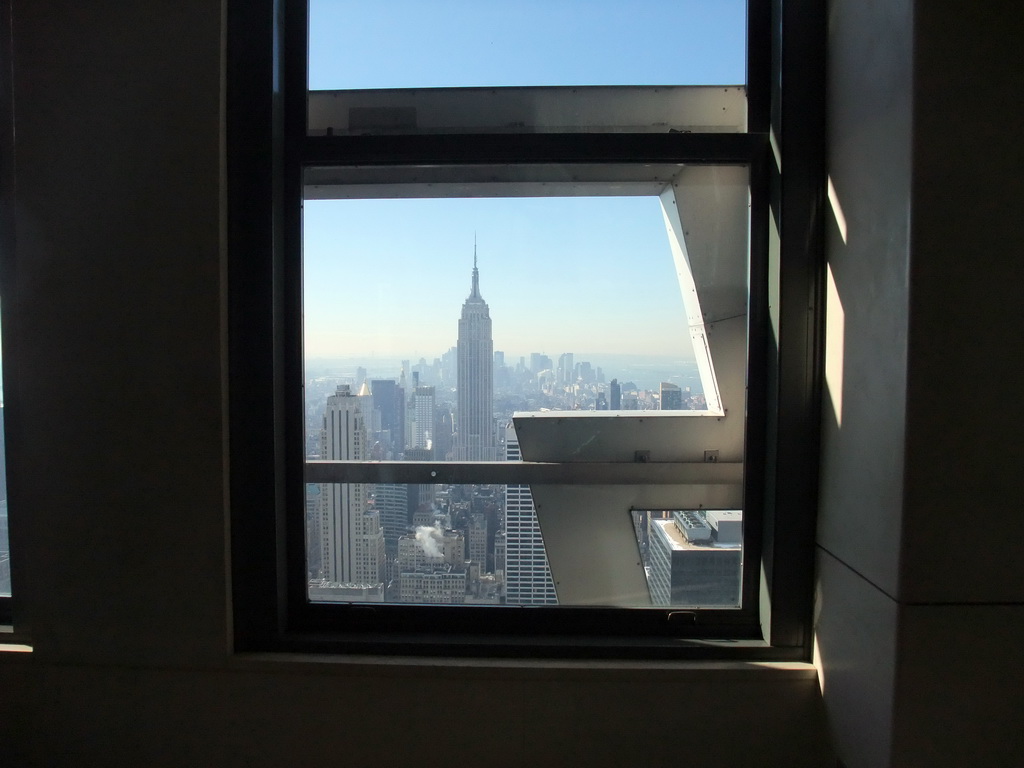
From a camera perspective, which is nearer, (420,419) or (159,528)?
→ (159,528)

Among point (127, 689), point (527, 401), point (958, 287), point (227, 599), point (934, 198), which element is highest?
point (934, 198)

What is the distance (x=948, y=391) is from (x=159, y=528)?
6.77 ft

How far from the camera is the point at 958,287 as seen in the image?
125 cm

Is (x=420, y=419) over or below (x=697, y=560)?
over

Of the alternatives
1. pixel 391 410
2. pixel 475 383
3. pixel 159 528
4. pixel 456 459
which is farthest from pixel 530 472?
pixel 159 528

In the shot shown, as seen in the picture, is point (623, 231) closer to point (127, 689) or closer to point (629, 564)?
point (629, 564)

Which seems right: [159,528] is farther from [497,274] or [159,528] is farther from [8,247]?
[497,274]

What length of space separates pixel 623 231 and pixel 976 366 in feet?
3.21

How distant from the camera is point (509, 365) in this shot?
185 cm

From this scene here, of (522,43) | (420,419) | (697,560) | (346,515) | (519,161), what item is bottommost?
Result: (697,560)

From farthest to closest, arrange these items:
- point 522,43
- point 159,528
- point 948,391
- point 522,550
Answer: point 522,550
point 522,43
point 159,528
point 948,391

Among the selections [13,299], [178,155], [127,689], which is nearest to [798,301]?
[178,155]

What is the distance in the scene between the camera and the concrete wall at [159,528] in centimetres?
165

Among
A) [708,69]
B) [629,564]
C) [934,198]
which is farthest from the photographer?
[629,564]
